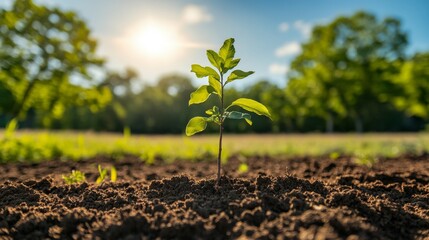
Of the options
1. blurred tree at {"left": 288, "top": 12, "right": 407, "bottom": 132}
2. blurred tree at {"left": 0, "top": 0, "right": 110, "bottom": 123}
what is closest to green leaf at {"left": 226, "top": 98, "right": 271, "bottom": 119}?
blurred tree at {"left": 0, "top": 0, "right": 110, "bottom": 123}

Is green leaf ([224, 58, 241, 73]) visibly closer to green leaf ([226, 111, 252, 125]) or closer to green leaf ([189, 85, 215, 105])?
green leaf ([189, 85, 215, 105])

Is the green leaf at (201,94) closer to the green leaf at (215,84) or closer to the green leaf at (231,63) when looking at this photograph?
the green leaf at (215,84)

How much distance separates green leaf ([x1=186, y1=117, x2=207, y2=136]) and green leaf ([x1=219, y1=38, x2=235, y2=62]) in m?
0.43

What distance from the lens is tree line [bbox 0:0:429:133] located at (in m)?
19.8

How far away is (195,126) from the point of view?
2314 mm

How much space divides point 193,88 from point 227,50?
33.1 meters

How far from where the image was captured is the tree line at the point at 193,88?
1983 centimetres

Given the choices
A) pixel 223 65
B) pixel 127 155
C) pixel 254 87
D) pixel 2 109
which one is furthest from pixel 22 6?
pixel 254 87

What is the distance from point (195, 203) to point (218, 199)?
17 centimetres

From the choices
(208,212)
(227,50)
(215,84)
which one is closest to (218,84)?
(215,84)

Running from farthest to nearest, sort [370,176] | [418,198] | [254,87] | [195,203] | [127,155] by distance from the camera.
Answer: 1. [254,87]
2. [127,155]
3. [370,176]
4. [418,198]
5. [195,203]

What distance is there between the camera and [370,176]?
349 centimetres

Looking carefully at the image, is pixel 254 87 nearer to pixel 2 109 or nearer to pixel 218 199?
pixel 2 109

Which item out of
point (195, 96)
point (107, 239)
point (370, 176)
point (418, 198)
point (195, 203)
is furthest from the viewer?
point (370, 176)
